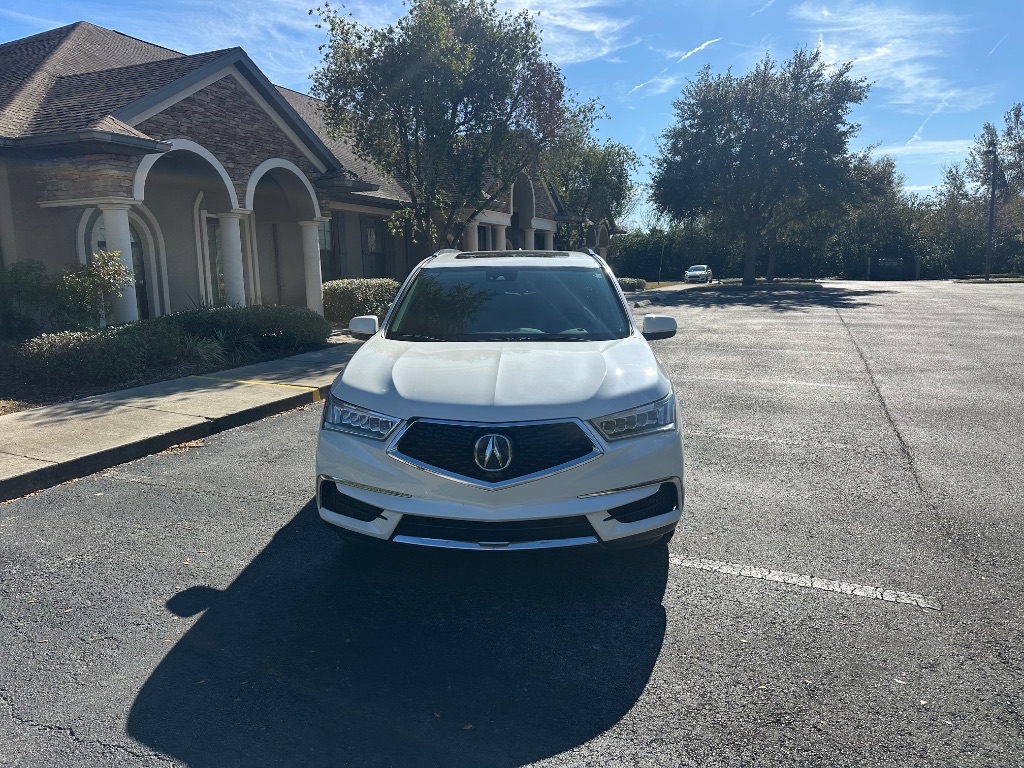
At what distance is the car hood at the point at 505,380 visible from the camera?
3691 millimetres

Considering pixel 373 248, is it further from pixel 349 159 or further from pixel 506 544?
pixel 506 544

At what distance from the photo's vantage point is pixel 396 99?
16625 mm

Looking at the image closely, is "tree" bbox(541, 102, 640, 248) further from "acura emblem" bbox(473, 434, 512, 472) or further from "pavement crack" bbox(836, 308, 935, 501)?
"acura emblem" bbox(473, 434, 512, 472)

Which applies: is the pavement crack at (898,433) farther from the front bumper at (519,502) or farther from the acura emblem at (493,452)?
the acura emblem at (493,452)

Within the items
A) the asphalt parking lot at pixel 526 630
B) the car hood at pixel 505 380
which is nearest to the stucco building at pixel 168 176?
the asphalt parking lot at pixel 526 630

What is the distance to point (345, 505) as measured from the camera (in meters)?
3.86

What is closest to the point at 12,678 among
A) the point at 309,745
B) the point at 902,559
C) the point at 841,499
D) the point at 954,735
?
the point at 309,745

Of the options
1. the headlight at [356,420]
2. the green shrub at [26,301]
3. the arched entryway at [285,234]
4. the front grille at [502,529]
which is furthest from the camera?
the arched entryway at [285,234]

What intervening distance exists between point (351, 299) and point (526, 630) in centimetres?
1539

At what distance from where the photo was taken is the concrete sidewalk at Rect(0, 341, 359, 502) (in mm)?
5984

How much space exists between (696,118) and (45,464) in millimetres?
38325

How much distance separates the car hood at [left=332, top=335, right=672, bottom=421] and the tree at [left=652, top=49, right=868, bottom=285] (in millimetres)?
36677

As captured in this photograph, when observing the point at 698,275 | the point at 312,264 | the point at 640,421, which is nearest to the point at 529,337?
the point at 640,421

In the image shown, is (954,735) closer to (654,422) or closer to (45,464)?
(654,422)
